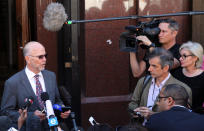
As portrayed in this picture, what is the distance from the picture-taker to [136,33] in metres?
3.97

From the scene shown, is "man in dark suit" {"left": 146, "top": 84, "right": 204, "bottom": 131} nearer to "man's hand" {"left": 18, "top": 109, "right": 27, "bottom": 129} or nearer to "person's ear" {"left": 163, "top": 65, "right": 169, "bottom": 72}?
"person's ear" {"left": 163, "top": 65, "right": 169, "bottom": 72}

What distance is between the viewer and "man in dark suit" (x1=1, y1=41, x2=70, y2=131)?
3.73m

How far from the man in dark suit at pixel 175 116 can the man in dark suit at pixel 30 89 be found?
3.36 ft

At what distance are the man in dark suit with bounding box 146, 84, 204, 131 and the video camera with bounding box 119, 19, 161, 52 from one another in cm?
93

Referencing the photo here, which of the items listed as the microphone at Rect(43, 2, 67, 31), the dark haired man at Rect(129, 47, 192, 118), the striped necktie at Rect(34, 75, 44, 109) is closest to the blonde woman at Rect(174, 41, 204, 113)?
the dark haired man at Rect(129, 47, 192, 118)

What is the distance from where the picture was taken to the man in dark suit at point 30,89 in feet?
12.2

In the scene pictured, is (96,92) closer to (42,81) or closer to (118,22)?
(118,22)

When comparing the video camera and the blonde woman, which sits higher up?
the video camera

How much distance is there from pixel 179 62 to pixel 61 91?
1.48 meters

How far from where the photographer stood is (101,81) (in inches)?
224

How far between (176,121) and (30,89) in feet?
5.52

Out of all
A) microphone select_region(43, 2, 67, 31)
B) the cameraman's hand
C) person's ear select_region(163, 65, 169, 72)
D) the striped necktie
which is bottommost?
the striped necktie

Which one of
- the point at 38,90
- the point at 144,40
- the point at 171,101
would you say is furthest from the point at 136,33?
the point at 38,90

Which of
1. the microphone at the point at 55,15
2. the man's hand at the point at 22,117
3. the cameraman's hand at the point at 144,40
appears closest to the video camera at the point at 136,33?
the cameraman's hand at the point at 144,40
